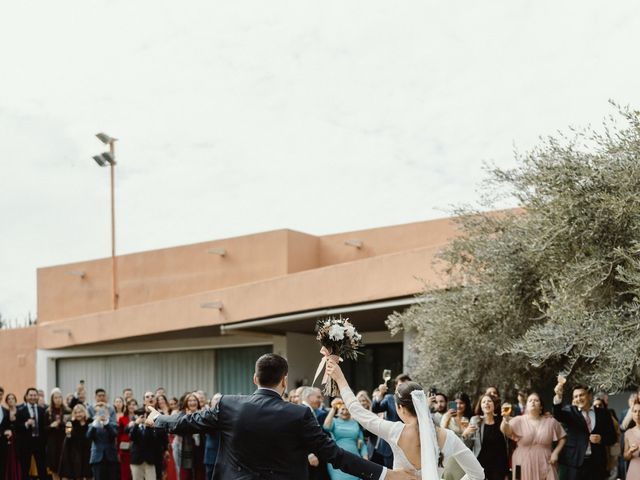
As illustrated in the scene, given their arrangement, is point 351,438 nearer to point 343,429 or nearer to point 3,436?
point 343,429

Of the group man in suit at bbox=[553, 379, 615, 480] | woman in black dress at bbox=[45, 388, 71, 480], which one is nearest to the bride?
man in suit at bbox=[553, 379, 615, 480]

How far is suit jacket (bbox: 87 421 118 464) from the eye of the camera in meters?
16.7

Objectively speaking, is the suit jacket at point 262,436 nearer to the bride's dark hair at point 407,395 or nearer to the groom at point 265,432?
the groom at point 265,432

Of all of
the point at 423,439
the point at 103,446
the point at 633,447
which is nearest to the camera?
the point at 423,439

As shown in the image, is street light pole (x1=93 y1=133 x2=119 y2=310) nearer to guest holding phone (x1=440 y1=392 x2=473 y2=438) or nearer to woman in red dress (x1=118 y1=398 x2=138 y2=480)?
woman in red dress (x1=118 y1=398 x2=138 y2=480)

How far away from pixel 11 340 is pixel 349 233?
36.9ft

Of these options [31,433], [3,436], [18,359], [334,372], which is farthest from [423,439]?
[18,359]

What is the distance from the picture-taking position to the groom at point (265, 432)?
5.80m

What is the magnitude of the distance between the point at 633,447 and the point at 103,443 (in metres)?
8.89

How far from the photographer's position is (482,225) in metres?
16.7

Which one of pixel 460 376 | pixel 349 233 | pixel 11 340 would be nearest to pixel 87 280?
pixel 11 340

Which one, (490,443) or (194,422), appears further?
(490,443)

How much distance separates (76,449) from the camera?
57.1ft

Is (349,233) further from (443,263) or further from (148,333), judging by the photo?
(443,263)
